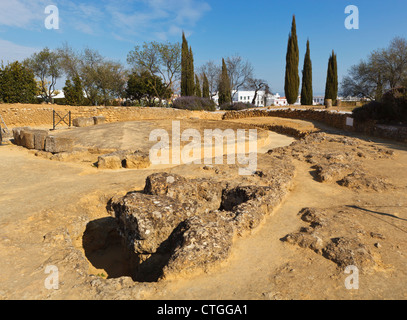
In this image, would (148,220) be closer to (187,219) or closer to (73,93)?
(187,219)

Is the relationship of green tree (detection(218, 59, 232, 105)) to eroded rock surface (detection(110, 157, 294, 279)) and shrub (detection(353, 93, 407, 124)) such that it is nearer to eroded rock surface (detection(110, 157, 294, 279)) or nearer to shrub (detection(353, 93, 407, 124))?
shrub (detection(353, 93, 407, 124))

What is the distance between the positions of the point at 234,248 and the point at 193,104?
25.8 m

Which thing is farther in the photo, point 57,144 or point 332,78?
point 332,78

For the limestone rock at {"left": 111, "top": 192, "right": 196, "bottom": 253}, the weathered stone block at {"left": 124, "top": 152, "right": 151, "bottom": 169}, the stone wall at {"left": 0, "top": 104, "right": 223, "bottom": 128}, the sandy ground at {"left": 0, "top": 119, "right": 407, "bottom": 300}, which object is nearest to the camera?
the sandy ground at {"left": 0, "top": 119, "right": 407, "bottom": 300}

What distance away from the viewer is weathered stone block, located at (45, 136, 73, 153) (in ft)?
36.1

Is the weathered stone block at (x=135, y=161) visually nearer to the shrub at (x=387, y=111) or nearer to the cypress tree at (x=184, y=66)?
the shrub at (x=387, y=111)

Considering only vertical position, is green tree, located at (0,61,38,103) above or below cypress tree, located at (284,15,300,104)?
below

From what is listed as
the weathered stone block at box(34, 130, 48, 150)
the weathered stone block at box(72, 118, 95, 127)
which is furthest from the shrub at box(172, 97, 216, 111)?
the weathered stone block at box(34, 130, 48, 150)

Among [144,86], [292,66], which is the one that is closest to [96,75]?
[144,86]

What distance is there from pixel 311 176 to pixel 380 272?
443cm

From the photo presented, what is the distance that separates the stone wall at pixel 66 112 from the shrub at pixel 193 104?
3.97 m

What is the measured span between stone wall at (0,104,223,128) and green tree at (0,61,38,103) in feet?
11.1

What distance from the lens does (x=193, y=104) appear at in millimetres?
28594
